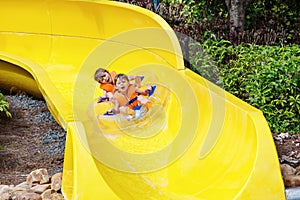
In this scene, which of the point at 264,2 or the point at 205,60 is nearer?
the point at 205,60

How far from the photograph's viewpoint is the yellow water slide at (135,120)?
11.2 feet

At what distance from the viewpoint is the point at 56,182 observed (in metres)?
3.93

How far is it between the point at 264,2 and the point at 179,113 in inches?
152

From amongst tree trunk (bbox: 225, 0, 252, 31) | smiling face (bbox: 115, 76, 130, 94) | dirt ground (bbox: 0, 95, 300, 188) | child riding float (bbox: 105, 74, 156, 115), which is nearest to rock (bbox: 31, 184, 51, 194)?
dirt ground (bbox: 0, 95, 300, 188)

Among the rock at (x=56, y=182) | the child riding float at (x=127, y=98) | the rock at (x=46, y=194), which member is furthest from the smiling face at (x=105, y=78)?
the rock at (x=46, y=194)

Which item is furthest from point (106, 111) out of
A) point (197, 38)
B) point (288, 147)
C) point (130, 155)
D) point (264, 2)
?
point (264, 2)

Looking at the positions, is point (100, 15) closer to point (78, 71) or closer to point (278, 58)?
point (78, 71)

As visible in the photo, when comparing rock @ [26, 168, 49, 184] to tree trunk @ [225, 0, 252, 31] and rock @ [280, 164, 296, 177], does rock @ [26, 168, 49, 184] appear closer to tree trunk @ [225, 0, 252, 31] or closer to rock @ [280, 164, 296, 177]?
rock @ [280, 164, 296, 177]

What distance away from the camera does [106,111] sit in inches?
194

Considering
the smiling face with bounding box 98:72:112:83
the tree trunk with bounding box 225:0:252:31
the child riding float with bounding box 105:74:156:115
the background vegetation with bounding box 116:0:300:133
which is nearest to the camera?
the child riding float with bounding box 105:74:156:115

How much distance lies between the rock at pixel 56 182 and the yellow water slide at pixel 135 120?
16cm

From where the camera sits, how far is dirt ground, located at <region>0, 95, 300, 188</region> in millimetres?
4465

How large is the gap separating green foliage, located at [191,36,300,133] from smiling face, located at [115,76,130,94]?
47.5 inches

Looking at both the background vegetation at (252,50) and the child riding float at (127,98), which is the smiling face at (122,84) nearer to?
the child riding float at (127,98)
